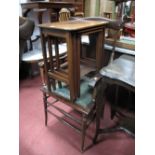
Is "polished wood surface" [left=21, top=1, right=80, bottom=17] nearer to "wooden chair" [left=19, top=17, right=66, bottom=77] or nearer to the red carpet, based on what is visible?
"wooden chair" [left=19, top=17, right=66, bottom=77]

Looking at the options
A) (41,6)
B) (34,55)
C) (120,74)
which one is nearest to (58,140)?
(120,74)

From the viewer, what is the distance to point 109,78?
115cm

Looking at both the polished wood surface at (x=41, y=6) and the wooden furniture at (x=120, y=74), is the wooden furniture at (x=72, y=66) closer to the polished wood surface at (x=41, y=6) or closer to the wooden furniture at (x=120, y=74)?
the wooden furniture at (x=120, y=74)

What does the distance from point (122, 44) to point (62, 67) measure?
625 millimetres

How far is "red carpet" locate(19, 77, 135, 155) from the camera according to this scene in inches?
59.1

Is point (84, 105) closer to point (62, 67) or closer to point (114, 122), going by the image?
point (62, 67)

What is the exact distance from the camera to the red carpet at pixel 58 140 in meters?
1.50

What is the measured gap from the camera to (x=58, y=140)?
5.31 ft

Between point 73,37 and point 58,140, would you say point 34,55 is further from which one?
point 73,37

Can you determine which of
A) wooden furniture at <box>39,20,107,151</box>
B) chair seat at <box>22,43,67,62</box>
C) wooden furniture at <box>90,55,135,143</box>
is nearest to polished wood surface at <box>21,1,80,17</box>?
chair seat at <box>22,43,67,62</box>

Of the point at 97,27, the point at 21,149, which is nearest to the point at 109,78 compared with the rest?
the point at 97,27
